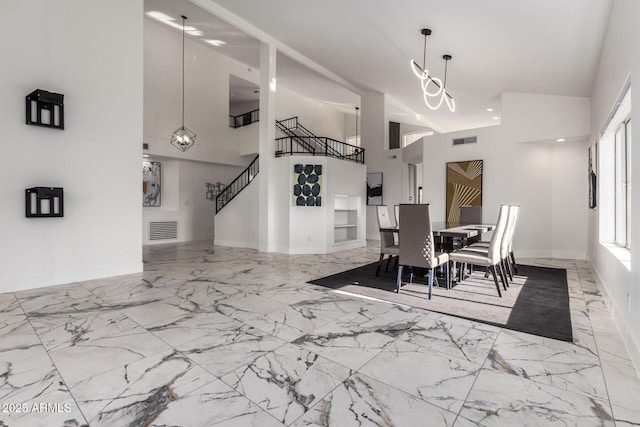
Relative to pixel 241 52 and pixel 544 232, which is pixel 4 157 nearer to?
pixel 241 52

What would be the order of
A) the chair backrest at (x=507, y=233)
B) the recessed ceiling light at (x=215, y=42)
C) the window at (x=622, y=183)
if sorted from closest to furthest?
the window at (x=622, y=183)
the chair backrest at (x=507, y=233)
the recessed ceiling light at (x=215, y=42)

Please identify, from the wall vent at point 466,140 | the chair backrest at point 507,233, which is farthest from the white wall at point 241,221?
the chair backrest at point 507,233

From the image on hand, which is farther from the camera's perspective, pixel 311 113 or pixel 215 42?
pixel 311 113

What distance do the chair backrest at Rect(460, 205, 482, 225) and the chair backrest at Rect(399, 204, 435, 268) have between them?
2.98 meters

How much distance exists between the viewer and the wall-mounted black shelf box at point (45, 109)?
3756 millimetres

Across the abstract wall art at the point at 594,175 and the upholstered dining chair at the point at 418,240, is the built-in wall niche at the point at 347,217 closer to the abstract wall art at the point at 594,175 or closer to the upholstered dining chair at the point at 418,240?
the upholstered dining chair at the point at 418,240

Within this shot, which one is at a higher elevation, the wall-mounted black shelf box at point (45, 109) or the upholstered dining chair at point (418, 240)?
the wall-mounted black shelf box at point (45, 109)

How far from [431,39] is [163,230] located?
799 cm

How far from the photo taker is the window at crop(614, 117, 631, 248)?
354cm

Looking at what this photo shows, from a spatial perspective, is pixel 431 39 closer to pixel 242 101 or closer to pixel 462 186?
pixel 462 186

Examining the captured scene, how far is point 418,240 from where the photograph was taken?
3707 mm

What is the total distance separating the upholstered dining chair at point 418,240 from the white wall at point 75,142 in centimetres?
388

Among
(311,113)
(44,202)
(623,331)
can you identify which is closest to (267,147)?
(44,202)

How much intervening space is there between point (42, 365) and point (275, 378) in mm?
1489
